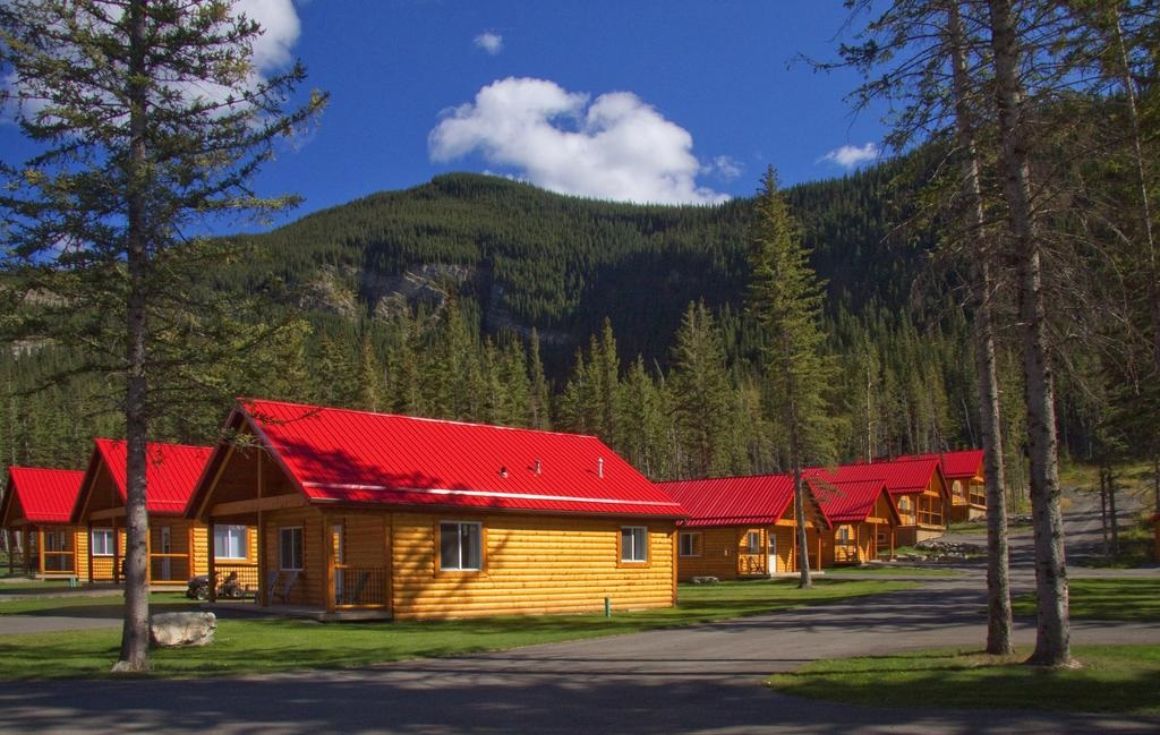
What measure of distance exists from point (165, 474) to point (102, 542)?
9.27 m

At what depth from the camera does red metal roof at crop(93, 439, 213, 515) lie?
39688mm

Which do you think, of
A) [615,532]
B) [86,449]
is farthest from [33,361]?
[615,532]

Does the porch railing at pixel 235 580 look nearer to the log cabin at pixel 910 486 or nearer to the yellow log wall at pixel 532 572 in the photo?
the yellow log wall at pixel 532 572

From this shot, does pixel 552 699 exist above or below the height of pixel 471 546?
below

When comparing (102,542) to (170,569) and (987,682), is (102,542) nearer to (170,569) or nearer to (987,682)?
(170,569)

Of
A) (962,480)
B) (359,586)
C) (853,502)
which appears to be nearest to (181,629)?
(359,586)

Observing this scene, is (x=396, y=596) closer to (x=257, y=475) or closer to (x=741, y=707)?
(x=257, y=475)

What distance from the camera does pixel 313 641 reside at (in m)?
20.5

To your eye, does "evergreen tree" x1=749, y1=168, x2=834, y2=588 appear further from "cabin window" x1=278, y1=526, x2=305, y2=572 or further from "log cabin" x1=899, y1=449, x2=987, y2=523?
"log cabin" x1=899, y1=449, x2=987, y2=523

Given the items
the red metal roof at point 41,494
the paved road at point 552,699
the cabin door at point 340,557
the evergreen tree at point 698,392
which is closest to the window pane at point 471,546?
the cabin door at point 340,557

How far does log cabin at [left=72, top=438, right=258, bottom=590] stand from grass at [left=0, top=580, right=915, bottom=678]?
25.5ft

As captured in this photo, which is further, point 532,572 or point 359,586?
point 532,572

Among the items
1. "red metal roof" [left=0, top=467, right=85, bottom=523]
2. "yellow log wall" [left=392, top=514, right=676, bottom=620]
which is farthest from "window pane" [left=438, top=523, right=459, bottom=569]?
"red metal roof" [left=0, top=467, right=85, bottom=523]

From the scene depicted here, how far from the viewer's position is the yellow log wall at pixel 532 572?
1009 inches
